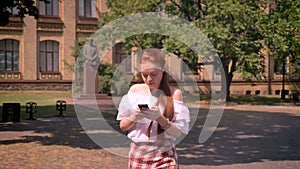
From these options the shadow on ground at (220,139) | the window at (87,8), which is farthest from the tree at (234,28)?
the window at (87,8)

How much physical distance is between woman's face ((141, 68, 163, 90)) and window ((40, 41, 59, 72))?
3902cm

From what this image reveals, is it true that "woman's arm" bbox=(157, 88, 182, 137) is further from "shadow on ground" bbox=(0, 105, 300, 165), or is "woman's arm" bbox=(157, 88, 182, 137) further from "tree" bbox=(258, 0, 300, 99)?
"tree" bbox=(258, 0, 300, 99)

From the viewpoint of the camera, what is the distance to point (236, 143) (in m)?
11.9

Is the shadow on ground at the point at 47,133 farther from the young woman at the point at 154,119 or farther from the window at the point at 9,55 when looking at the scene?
the window at the point at 9,55

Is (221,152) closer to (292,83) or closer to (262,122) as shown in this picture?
(262,122)

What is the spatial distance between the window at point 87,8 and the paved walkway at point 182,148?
2792 cm

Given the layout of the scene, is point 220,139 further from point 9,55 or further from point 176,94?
point 9,55

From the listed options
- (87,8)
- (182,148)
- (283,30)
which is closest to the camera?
(182,148)

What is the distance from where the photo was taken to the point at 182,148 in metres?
10.8

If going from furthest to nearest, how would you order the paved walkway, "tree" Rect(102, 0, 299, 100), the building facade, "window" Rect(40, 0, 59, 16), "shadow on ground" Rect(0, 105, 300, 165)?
"window" Rect(40, 0, 59, 16)
the building facade
"tree" Rect(102, 0, 299, 100)
"shadow on ground" Rect(0, 105, 300, 165)
the paved walkway

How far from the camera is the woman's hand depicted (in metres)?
2.83

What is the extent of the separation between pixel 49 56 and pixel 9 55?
403 centimetres

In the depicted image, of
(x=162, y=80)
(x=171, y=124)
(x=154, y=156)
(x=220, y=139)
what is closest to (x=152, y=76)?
(x=162, y=80)

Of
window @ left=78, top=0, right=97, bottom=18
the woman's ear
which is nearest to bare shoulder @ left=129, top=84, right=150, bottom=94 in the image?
the woman's ear
